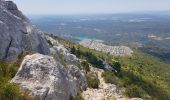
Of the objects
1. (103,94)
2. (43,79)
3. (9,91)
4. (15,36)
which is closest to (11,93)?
(9,91)

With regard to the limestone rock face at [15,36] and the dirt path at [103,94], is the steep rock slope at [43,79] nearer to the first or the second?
the limestone rock face at [15,36]

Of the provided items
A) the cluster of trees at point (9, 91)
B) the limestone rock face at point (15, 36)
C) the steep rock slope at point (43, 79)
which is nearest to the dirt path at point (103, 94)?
the limestone rock face at point (15, 36)

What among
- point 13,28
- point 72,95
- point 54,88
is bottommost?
point 72,95

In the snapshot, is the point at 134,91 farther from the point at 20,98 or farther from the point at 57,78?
the point at 20,98

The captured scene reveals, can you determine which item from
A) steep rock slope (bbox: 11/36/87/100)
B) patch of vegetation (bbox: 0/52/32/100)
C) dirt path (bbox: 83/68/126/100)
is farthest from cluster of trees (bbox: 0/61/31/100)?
dirt path (bbox: 83/68/126/100)

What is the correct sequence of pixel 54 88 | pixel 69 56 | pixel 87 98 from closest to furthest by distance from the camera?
pixel 54 88 → pixel 87 98 → pixel 69 56

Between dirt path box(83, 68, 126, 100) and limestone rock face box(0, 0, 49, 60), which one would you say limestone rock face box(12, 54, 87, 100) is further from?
dirt path box(83, 68, 126, 100)

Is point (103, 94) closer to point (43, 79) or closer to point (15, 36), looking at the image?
point (15, 36)

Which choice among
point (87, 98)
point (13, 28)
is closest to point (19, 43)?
point (13, 28)
